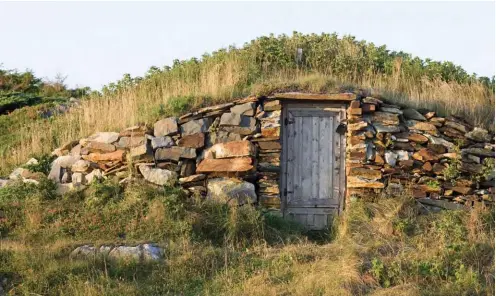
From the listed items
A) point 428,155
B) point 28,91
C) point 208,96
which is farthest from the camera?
point 28,91

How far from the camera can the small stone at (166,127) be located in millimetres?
11438

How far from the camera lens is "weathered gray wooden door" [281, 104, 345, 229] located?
1169 cm

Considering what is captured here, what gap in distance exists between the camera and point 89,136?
12219mm

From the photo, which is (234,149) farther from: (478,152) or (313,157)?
(478,152)

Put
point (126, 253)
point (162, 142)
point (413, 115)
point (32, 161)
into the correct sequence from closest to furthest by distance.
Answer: point (126, 253) < point (162, 142) < point (413, 115) < point (32, 161)

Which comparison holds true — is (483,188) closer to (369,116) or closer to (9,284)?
(369,116)

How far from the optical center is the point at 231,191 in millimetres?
10867

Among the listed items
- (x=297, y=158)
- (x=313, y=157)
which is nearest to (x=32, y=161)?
(x=297, y=158)

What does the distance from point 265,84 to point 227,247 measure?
3467mm

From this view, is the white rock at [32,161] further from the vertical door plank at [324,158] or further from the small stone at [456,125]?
the small stone at [456,125]

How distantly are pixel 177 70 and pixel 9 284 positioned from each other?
6.84 metres

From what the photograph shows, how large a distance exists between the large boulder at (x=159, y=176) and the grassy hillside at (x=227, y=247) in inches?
8.7

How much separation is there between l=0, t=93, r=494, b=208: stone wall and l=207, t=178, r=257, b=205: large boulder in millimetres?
39

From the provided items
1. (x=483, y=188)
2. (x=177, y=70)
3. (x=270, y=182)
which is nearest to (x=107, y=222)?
(x=270, y=182)
